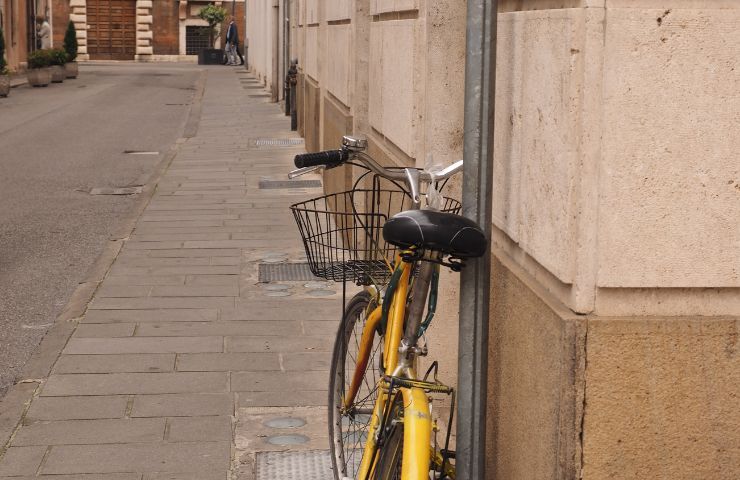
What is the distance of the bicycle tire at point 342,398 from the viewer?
3986 mm

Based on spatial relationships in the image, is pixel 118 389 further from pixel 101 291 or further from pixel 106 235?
pixel 106 235

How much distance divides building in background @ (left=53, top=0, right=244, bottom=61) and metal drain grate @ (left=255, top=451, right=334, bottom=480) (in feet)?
187

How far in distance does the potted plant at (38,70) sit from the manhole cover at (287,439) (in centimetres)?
3260

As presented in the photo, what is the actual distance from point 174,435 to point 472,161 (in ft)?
7.65

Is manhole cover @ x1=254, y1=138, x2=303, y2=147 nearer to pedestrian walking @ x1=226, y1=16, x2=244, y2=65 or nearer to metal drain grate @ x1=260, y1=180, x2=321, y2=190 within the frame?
metal drain grate @ x1=260, y1=180, x2=321, y2=190

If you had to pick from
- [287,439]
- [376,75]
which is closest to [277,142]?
[376,75]

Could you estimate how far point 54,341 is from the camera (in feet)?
21.1

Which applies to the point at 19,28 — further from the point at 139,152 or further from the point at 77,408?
the point at 77,408

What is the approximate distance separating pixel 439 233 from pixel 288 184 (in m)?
10.3

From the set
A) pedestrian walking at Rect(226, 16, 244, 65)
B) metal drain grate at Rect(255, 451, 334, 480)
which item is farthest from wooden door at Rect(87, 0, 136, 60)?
metal drain grate at Rect(255, 451, 334, 480)

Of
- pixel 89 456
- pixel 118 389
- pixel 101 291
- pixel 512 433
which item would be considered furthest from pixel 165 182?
pixel 512 433

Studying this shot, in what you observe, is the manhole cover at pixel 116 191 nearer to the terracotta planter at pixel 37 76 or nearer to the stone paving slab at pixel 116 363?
the stone paving slab at pixel 116 363

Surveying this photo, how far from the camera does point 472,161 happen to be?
3027 mm

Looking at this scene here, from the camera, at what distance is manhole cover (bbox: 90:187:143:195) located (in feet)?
42.8
